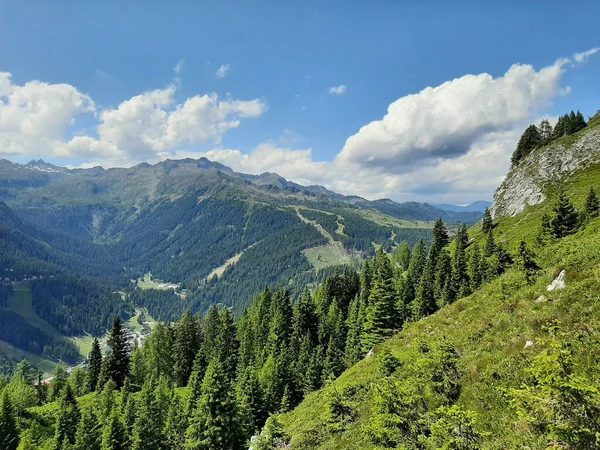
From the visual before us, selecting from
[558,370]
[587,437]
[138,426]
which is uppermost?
[558,370]

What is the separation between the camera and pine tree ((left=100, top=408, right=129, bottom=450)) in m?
43.4

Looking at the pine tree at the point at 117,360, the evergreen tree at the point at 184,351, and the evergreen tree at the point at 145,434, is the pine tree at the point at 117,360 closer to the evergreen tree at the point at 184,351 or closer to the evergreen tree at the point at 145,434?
the evergreen tree at the point at 184,351

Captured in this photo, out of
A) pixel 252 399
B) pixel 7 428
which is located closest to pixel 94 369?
pixel 7 428

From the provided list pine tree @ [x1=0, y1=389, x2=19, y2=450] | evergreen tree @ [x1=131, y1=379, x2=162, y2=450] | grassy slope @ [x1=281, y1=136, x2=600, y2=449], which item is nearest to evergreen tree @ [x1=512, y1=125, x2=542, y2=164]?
grassy slope @ [x1=281, y1=136, x2=600, y2=449]

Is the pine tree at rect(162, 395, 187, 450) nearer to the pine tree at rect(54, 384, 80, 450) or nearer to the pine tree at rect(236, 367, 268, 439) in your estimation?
the pine tree at rect(236, 367, 268, 439)

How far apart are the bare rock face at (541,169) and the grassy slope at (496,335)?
292 feet

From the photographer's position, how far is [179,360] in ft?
268

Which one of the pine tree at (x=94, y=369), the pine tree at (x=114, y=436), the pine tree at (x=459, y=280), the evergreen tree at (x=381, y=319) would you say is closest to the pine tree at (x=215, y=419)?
the pine tree at (x=114, y=436)

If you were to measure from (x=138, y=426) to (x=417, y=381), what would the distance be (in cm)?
3970

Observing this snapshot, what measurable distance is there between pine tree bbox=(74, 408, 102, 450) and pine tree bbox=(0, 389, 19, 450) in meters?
15.0

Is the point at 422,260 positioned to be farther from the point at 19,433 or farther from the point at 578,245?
the point at 19,433

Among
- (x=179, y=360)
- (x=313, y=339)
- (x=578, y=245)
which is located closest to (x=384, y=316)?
(x=578, y=245)

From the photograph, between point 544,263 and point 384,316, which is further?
point 384,316

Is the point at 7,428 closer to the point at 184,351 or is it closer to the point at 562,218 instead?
the point at 184,351
